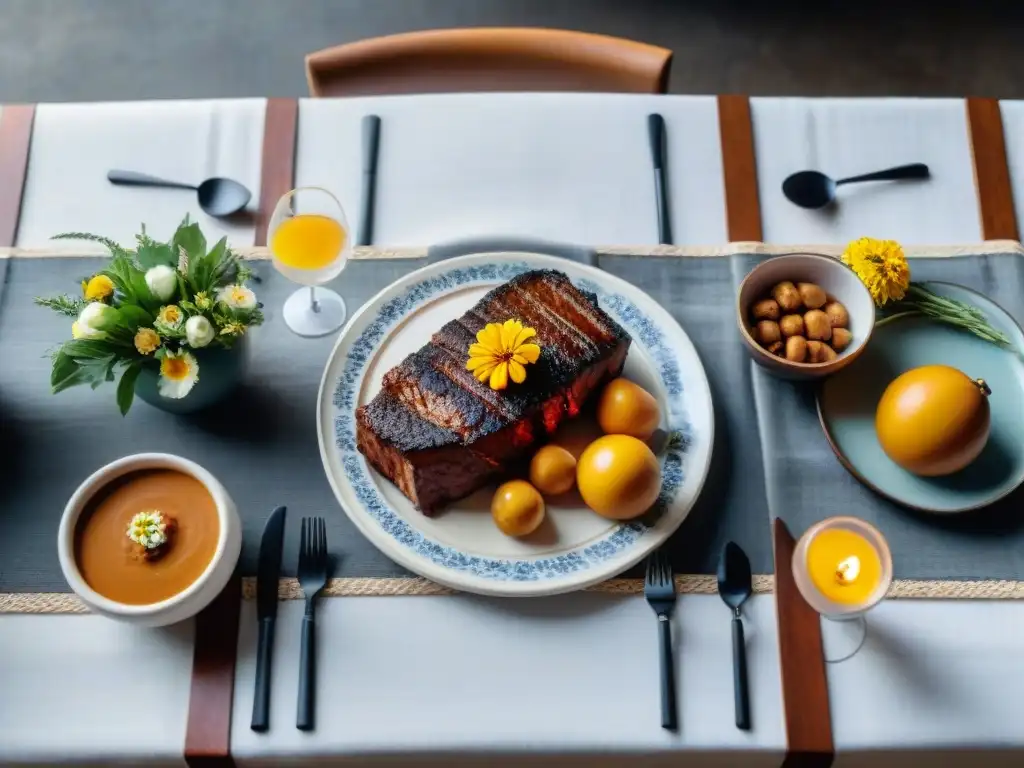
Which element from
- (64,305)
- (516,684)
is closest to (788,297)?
(516,684)

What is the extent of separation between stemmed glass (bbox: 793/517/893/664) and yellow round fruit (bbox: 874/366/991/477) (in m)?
0.13

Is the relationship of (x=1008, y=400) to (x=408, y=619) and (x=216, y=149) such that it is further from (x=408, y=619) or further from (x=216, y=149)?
(x=216, y=149)

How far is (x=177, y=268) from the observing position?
3.84ft

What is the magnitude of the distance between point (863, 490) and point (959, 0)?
235 centimetres

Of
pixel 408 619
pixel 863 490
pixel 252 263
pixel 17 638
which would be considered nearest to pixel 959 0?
pixel 863 490

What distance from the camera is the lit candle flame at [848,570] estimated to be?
3.68 feet

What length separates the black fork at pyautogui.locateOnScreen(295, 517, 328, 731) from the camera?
1088 millimetres

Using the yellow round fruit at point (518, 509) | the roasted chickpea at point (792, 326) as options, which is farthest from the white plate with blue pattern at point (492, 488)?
the roasted chickpea at point (792, 326)

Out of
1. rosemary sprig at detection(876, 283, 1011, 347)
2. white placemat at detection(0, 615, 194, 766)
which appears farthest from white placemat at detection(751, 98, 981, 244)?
white placemat at detection(0, 615, 194, 766)

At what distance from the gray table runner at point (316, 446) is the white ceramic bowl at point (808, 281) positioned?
6 centimetres

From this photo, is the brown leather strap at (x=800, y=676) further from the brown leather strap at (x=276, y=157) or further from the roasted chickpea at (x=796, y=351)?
the brown leather strap at (x=276, y=157)

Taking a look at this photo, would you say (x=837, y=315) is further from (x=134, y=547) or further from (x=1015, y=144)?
(x=134, y=547)

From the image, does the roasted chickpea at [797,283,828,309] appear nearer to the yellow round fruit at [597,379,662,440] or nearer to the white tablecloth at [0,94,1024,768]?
the yellow round fruit at [597,379,662,440]

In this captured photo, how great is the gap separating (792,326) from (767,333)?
0.04 metres
